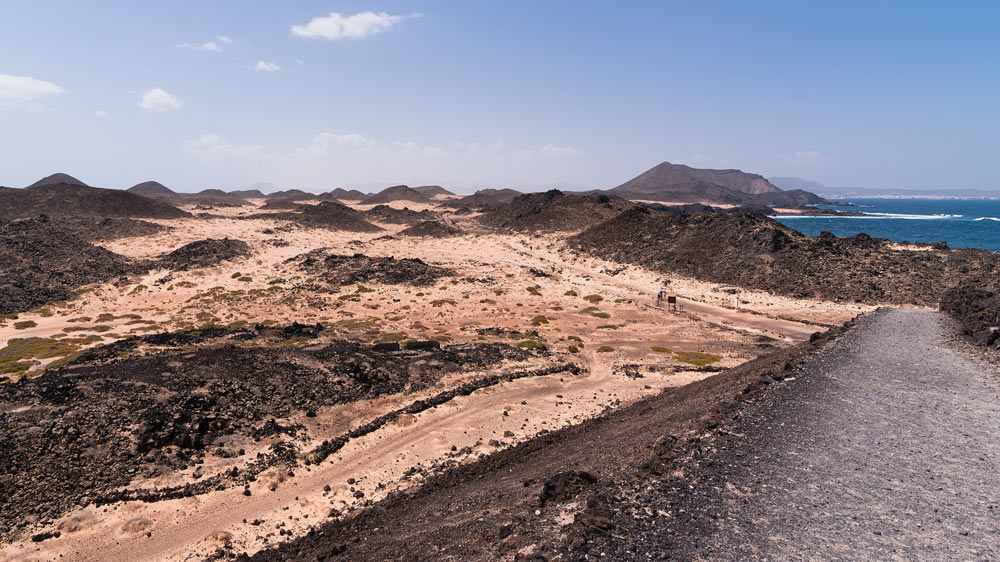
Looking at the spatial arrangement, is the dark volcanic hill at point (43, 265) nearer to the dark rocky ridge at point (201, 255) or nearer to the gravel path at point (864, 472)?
the dark rocky ridge at point (201, 255)

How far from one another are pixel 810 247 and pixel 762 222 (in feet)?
32.9

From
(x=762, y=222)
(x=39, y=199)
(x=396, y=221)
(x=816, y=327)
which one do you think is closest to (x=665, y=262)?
(x=762, y=222)

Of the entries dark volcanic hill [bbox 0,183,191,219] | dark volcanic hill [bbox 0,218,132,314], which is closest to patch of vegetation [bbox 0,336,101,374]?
dark volcanic hill [bbox 0,218,132,314]

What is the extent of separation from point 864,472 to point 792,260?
59589 millimetres

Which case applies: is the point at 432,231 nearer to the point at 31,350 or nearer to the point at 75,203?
the point at 31,350

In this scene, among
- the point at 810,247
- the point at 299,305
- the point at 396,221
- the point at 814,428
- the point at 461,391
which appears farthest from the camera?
the point at 396,221

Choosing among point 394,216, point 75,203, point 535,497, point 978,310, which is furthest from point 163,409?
point 394,216

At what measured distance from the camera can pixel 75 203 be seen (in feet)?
364

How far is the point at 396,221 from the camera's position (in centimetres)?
14200

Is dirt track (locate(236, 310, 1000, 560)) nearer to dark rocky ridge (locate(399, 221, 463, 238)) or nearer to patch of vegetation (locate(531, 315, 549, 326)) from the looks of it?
patch of vegetation (locate(531, 315, 549, 326))

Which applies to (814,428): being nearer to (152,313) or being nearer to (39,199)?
(152,313)

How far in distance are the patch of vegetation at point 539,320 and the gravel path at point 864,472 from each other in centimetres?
2565

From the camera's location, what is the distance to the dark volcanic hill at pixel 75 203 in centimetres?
10538

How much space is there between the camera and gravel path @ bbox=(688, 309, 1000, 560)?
9.60 m
